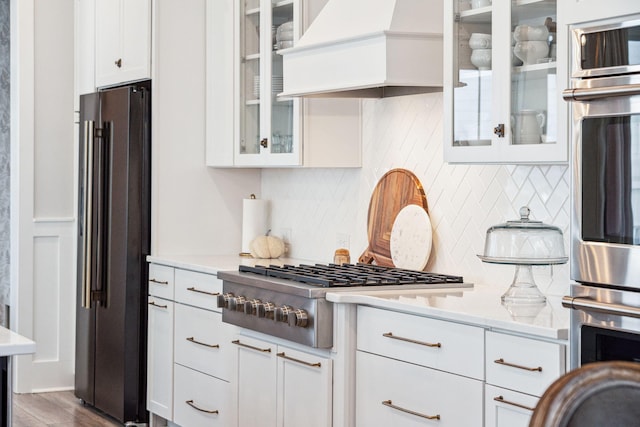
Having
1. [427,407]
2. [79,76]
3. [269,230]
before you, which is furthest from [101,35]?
[427,407]

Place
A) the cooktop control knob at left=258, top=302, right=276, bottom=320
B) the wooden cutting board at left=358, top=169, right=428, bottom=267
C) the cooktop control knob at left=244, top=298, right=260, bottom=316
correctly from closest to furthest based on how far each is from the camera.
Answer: the cooktop control knob at left=258, top=302, right=276, bottom=320
the cooktop control knob at left=244, top=298, right=260, bottom=316
the wooden cutting board at left=358, top=169, right=428, bottom=267

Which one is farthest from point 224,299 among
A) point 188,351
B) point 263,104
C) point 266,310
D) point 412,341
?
point 412,341

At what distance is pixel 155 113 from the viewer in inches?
199

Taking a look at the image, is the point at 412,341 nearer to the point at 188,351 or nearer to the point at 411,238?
the point at 411,238

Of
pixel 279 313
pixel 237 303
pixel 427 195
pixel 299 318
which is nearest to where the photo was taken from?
pixel 299 318

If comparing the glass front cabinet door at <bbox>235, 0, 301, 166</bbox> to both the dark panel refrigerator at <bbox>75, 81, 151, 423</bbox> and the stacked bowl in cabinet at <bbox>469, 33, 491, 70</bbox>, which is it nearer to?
the dark panel refrigerator at <bbox>75, 81, 151, 423</bbox>

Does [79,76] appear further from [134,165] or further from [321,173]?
[321,173]

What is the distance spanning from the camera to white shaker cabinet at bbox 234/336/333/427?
3.59m

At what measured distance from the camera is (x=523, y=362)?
8.98ft

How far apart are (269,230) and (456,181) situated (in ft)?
5.16

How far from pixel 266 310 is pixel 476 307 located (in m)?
0.99

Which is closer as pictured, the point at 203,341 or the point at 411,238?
the point at 411,238

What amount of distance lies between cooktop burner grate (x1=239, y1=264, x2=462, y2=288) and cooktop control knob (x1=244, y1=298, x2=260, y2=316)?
0.43ft

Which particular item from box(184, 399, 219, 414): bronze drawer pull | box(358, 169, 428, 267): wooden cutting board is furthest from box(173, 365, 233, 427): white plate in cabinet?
box(358, 169, 428, 267): wooden cutting board
